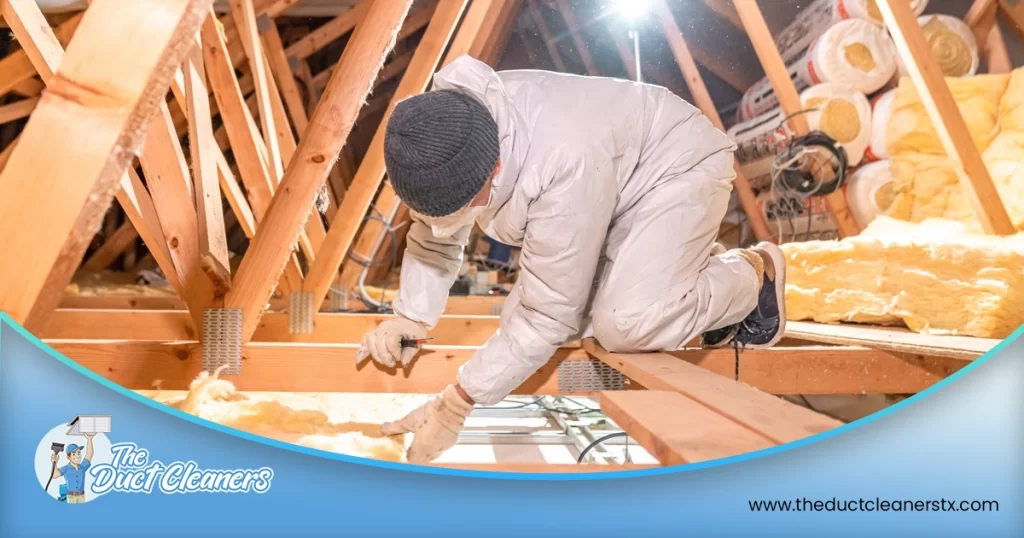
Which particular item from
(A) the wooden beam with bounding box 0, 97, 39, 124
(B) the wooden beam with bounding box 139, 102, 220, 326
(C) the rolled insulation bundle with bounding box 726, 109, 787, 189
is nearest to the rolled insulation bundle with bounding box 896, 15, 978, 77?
(C) the rolled insulation bundle with bounding box 726, 109, 787, 189

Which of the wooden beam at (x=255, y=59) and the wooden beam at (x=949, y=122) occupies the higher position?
the wooden beam at (x=255, y=59)

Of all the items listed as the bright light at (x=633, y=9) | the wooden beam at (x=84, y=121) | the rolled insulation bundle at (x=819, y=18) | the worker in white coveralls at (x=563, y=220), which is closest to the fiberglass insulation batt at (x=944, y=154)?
the rolled insulation bundle at (x=819, y=18)

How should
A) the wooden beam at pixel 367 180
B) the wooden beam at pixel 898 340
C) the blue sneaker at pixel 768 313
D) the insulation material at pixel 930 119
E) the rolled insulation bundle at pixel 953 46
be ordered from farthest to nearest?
the rolled insulation bundle at pixel 953 46 → the insulation material at pixel 930 119 → the wooden beam at pixel 367 180 → the wooden beam at pixel 898 340 → the blue sneaker at pixel 768 313

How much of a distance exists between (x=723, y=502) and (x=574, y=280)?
1.57 ft

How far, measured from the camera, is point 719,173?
158 centimetres

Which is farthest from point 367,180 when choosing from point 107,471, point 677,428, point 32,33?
point 677,428

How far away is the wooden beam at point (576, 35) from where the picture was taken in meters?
4.56

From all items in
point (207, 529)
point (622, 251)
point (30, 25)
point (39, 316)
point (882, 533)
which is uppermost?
point (30, 25)

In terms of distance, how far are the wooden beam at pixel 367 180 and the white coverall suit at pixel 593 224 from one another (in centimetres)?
73

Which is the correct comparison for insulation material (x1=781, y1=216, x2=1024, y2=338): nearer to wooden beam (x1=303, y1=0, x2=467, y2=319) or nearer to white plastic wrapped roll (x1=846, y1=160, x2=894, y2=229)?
white plastic wrapped roll (x1=846, y1=160, x2=894, y2=229)

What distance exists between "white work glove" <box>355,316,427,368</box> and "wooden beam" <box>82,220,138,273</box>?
13.4 ft

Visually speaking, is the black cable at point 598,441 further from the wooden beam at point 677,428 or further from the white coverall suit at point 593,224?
the wooden beam at point 677,428

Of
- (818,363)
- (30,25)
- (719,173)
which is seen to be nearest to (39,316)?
(30,25)

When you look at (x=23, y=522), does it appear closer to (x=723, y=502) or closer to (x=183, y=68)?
(x=723, y=502)
